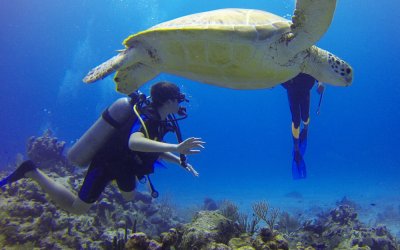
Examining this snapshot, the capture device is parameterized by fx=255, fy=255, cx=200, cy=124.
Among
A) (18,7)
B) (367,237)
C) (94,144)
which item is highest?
(18,7)

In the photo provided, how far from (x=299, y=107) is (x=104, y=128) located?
4.53 meters

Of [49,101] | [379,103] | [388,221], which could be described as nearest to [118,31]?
[49,101]

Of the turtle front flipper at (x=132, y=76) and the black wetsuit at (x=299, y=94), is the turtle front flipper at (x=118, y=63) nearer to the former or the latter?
the turtle front flipper at (x=132, y=76)

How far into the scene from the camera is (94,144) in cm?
418

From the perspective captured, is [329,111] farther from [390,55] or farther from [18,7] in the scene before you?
[18,7]

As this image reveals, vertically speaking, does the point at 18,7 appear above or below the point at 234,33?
above

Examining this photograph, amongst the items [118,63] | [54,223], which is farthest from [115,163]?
[54,223]

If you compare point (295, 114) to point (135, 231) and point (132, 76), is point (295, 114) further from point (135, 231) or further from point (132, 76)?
point (135, 231)

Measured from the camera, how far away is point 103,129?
163 inches

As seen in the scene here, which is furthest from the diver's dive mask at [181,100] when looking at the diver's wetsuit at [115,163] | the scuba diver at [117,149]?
the diver's wetsuit at [115,163]

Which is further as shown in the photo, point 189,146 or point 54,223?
point 54,223

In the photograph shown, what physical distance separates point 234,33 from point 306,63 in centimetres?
135

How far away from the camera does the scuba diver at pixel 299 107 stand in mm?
5637

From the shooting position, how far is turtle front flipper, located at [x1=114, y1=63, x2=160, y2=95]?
162 inches
